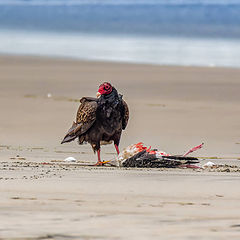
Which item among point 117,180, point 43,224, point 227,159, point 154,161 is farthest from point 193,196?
point 227,159

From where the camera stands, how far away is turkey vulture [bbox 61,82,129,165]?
909 centimetres

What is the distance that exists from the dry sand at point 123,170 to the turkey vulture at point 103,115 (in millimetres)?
380

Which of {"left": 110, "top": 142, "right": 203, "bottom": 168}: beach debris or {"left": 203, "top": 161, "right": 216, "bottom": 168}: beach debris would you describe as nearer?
{"left": 110, "top": 142, "right": 203, "bottom": 168}: beach debris

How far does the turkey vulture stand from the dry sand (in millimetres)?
380

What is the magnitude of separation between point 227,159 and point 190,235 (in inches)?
193

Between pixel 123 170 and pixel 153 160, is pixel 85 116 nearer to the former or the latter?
pixel 153 160

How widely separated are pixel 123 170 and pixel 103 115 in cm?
94

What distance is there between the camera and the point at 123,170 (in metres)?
8.38

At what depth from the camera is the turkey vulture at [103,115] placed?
909cm

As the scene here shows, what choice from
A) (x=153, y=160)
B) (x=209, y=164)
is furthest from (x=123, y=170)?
(x=209, y=164)

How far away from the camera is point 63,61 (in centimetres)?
2850

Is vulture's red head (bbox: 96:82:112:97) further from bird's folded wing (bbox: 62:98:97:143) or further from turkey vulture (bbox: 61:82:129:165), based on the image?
bird's folded wing (bbox: 62:98:97:143)

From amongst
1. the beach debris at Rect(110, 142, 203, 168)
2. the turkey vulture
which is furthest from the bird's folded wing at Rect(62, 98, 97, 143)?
the beach debris at Rect(110, 142, 203, 168)

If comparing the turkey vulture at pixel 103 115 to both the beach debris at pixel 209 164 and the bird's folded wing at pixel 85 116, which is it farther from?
the beach debris at pixel 209 164
